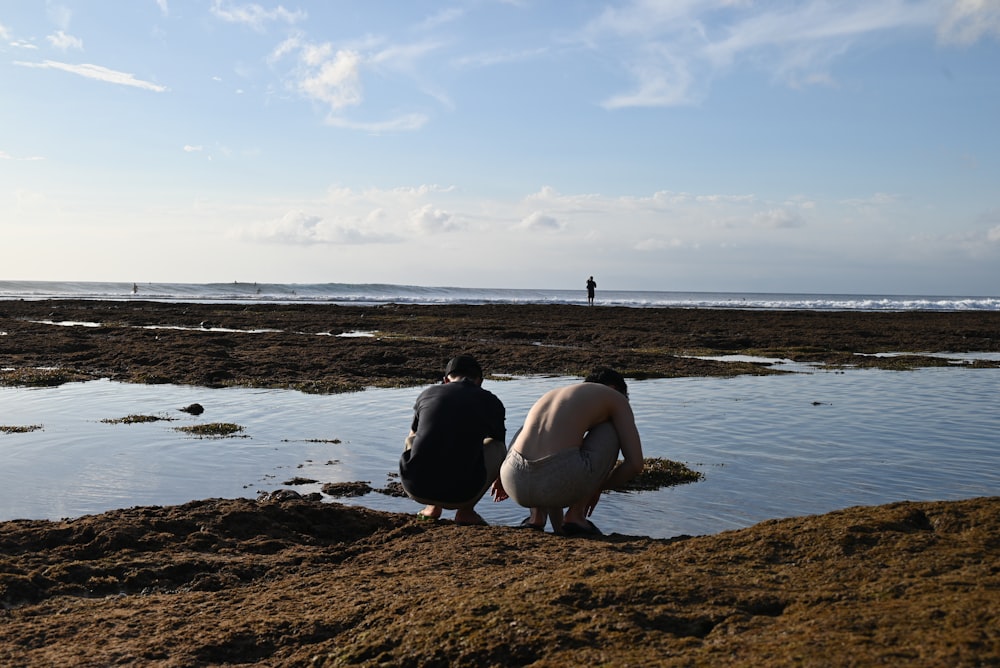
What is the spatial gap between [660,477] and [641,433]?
113 inches

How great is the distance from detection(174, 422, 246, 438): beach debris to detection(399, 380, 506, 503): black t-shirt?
5.30 meters

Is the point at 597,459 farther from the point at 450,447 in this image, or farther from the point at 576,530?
the point at 450,447

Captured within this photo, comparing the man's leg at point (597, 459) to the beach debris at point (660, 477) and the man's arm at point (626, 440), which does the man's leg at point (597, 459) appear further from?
the beach debris at point (660, 477)

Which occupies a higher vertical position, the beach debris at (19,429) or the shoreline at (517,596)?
the shoreline at (517,596)

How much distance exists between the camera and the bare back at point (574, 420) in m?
6.83

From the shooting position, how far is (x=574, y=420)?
22.4 ft

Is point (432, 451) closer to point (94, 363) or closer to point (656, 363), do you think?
point (656, 363)

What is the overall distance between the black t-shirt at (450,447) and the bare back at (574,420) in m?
0.49

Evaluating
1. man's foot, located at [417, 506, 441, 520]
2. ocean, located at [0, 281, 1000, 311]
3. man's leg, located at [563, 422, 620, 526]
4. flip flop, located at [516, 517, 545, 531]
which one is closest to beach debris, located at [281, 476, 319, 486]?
man's foot, located at [417, 506, 441, 520]

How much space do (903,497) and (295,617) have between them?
20.3 ft

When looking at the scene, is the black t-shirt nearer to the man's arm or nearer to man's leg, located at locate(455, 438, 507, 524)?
man's leg, located at locate(455, 438, 507, 524)

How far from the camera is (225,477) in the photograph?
935cm

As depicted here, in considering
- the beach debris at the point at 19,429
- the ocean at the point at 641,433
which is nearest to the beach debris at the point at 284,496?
the ocean at the point at 641,433

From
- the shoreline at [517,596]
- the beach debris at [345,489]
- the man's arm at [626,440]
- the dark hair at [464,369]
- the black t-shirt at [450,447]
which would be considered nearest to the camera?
the shoreline at [517,596]
